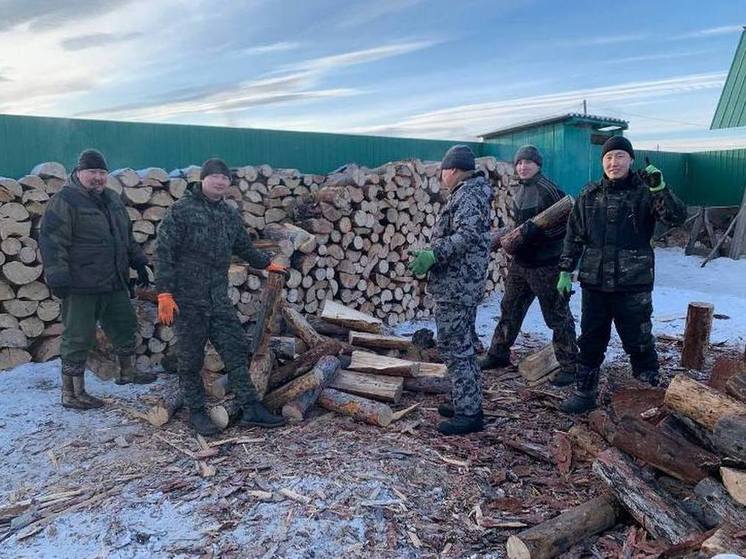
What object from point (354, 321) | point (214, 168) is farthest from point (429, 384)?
point (214, 168)

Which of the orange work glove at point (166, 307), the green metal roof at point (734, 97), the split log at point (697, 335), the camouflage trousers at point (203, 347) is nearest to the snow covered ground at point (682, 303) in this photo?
the split log at point (697, 335)

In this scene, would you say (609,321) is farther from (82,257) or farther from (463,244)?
(82,257)

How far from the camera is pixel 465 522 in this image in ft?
10.3

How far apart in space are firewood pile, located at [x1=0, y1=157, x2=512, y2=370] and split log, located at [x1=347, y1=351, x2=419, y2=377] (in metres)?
1.68

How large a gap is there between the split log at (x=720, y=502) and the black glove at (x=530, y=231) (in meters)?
2.60

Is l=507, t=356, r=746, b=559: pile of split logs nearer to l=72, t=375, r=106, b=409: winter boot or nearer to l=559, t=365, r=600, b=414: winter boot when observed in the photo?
l=559, t=365, r=600, b=414: winter boot

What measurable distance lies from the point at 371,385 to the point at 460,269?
134 centimetres

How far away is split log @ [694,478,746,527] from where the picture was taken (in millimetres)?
2706

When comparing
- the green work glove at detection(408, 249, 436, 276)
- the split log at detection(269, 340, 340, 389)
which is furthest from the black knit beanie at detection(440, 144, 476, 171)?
the split log at detection(269, 340, 340, 389)

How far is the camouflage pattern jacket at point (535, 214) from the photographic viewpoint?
16.9 ft

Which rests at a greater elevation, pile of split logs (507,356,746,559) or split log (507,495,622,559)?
pile of split logs (507,356,746,559)

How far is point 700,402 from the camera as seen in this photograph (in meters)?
3.24

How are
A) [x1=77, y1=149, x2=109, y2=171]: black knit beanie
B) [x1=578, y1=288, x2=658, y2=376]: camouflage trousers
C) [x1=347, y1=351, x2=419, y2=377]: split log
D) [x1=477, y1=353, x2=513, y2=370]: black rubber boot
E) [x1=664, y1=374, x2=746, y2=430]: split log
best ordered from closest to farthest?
[x1=664, y1=374, x2=746, y2=430]: split log < [x1=578, y1=288, x2=658, y2=376]: camouflage trousers < [x1=77, y1=149, x2=109, y2=171]: black knit beanie < [x1=347, y1=351, x2=419, y2=377]: split log < [x1=477, y1=353, x2=513, y2=370]: black rubber boot

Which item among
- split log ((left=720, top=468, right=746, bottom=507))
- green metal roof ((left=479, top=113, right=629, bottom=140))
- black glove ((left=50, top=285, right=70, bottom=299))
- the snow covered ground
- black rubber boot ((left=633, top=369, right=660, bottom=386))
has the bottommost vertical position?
the snow covered ground
